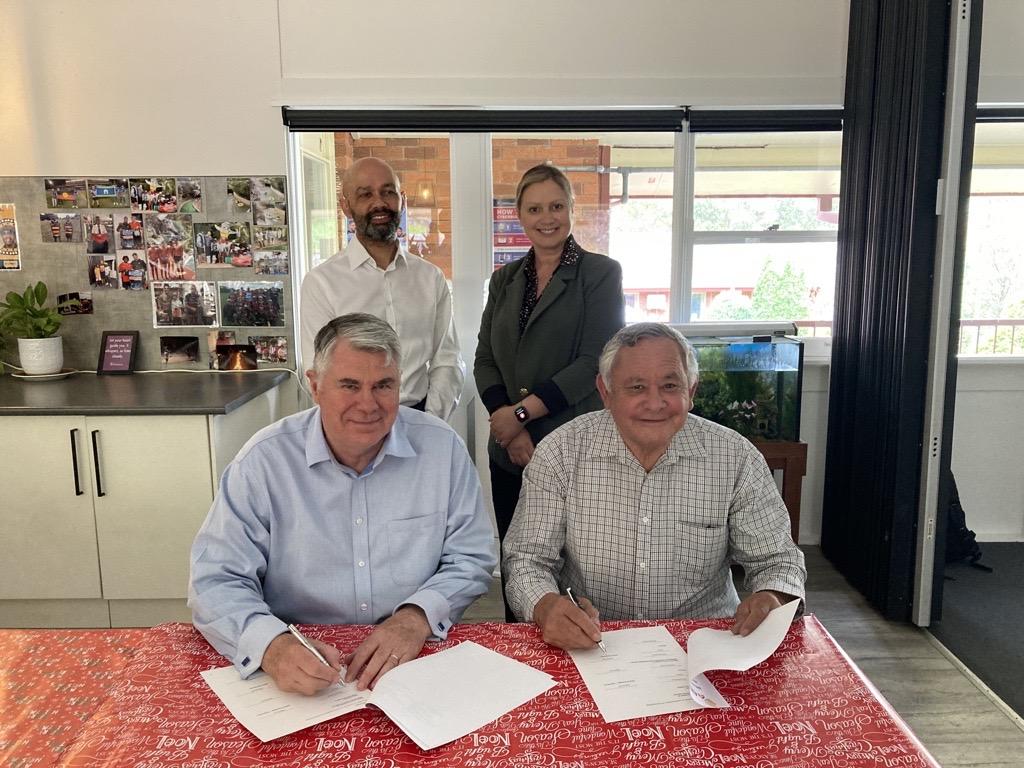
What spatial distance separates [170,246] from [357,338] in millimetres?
2246

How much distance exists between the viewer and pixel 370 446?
4.79 feet

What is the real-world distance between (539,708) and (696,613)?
624mm

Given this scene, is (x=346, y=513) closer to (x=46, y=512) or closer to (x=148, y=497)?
(x=148, y=497)

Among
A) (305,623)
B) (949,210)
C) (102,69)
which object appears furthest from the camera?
(102,69)

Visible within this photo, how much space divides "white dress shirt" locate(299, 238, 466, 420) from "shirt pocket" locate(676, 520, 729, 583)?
1298mm

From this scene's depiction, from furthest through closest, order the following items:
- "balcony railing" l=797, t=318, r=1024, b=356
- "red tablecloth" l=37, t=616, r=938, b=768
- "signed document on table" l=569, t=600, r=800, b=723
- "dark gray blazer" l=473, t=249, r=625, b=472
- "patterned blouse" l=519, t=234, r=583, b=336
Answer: "balcony railing" l=797, t=318, r=1024, b=356 → "patterned blouse" l=519, t=234, r=583, b=336 → "dark gray blazer" l=473, t=249, r=625, b=472 → "signed document on table" l=569, t=600, r=800, b=723 → "red tablecloth" l=37, t=616, r=938, b=768

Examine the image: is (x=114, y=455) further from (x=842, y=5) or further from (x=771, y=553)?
(x=842, y=5)

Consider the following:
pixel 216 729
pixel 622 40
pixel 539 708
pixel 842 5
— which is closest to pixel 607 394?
pixel 539 708

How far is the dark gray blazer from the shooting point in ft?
7.51

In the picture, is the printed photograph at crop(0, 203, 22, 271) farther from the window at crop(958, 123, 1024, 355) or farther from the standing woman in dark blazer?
the window at crop(958, 123, 1024, 355)

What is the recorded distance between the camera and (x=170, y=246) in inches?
129

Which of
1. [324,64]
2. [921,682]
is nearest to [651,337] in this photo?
[921,682]

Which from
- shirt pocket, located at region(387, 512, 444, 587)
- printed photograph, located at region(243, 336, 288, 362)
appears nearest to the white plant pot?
printed photograph, located at region(243, 336, 288, 362)

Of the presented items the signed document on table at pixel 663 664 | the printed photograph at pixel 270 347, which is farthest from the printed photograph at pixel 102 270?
the signed document on table at pixel 663 664
